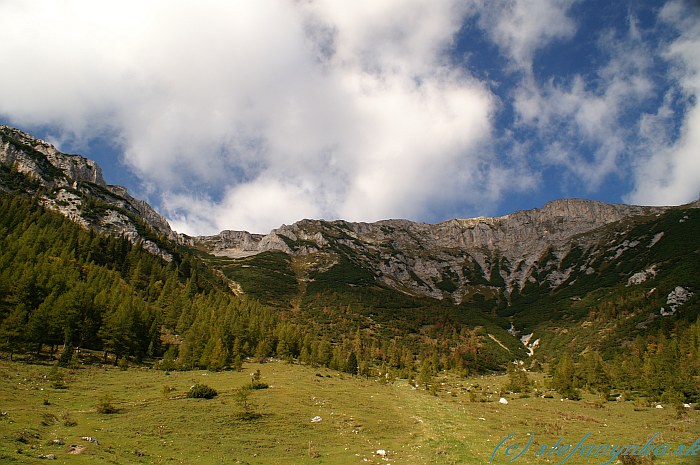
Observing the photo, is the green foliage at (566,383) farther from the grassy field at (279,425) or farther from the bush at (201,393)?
the bush at (201,393)

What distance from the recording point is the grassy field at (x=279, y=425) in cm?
2547

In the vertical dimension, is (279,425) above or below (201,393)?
above

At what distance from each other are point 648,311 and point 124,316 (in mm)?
202916

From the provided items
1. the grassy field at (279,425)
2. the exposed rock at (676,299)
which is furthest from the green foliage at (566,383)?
the exposed rock at (676,299)

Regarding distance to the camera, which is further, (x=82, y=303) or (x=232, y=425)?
(x=82, y=303)

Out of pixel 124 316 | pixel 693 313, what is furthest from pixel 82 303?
pixel 693 313

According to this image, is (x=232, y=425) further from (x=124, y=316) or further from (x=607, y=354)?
(x=607, y=354)

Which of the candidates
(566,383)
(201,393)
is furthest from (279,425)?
(566,383)

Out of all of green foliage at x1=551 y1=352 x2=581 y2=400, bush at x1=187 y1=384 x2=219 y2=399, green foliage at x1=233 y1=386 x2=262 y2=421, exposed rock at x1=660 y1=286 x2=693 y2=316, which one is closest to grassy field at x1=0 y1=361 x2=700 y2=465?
green foliage at x1=233 y1=386 x2=262 y2=421

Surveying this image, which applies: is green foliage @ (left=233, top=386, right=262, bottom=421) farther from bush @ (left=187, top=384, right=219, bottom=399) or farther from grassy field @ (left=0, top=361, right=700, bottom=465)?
bush @ (left=187, top=384, right=219, bottom=399)

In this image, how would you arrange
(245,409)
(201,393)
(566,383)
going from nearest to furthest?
(245,409)
(201,393)
(566,383)

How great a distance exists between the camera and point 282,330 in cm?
11294

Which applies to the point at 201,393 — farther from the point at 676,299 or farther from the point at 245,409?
the point at 676,299

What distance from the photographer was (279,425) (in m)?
35.5
